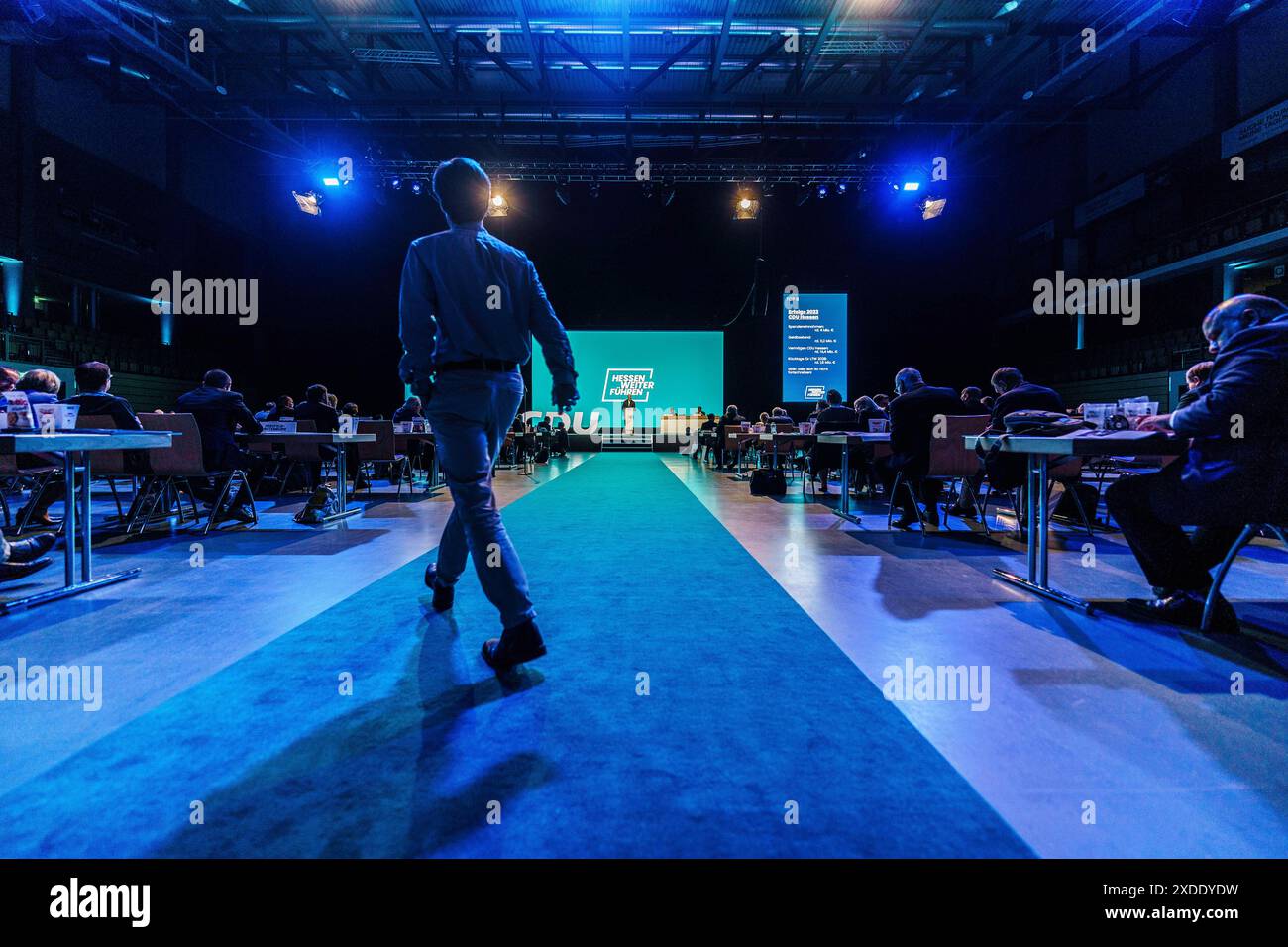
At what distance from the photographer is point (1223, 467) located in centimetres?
215

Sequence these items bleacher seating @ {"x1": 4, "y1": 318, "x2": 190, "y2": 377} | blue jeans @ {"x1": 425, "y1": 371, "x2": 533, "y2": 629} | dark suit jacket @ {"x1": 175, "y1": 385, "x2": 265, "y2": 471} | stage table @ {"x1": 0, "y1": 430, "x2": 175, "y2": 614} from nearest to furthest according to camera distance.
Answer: blue jeans @ {"x1": 425, "y1": 371, "x2": 533, "y2": 629} → stage table @ {"x1": 0, "y1": 430, "x2": 175, "y2": 614} → dark suit jacket @ {"x1": 175, "y1": 385, "x2": 265, "y2": 471} → bleacher seating @ {"x1": 4, "y1": 318, "x2": 190, "y2": 377}

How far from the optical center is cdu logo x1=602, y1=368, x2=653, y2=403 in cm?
1617

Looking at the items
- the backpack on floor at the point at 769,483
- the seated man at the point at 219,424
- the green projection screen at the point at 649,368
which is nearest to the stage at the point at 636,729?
the seated man at the point at 219,424

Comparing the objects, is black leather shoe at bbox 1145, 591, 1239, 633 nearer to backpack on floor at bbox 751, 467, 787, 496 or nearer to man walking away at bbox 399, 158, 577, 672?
man walking away at bbox 399, 158, 577, 672

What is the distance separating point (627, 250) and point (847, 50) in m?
6.72

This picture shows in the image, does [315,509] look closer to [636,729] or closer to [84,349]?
[636,729]

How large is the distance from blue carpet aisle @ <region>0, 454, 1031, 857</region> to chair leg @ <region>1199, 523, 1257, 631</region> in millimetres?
1415

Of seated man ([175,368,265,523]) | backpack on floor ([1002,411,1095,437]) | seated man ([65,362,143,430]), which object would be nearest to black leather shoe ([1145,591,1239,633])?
backpack on floor ([1002,411,1095,437])

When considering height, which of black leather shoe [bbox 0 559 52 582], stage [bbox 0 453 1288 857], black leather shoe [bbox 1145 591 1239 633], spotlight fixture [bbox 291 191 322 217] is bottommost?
stage [bbox 0 453 1288 857]

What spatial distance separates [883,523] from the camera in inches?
199

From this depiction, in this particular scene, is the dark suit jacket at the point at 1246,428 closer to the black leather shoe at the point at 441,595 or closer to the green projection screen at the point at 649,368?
the black leather shoe at the point at 441,595

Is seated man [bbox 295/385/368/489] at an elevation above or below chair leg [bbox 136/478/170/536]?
above

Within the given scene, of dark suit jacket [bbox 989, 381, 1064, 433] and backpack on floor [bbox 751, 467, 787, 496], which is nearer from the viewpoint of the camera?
dark suit jacket [bbox 989, 381, 1064, 433]
